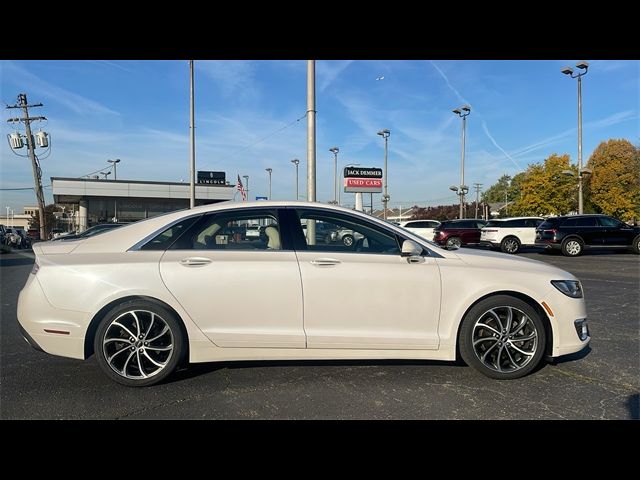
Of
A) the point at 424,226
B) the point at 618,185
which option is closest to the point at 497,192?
the point at 618,185

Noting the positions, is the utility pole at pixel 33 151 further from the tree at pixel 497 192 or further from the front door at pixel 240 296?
the tree at pixel 497 192

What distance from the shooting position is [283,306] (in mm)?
3684

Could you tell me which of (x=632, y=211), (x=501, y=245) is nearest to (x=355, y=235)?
(x=501, y=245)

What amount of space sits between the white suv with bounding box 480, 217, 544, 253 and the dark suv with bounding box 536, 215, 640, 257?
2209mm

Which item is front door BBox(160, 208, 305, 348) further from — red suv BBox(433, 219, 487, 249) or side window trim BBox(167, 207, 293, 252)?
red suv BBox(433, 219, 487, 249)

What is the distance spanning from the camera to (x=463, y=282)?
149 inches

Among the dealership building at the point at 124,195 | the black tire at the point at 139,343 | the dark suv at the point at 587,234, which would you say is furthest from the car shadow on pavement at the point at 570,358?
the dealership building at the point at 124,195

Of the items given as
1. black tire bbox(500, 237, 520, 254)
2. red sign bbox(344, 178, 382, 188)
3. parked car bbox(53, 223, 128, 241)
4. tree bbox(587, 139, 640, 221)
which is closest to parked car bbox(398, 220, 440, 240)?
red sign bbox(344, 178, 382, 188)

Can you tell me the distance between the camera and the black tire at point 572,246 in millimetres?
17250

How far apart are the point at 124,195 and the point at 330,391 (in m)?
34.0

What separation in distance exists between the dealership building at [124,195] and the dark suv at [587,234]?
25.2 meters

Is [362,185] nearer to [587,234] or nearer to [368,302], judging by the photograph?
[587,234]

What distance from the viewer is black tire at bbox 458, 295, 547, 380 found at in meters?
3.77
